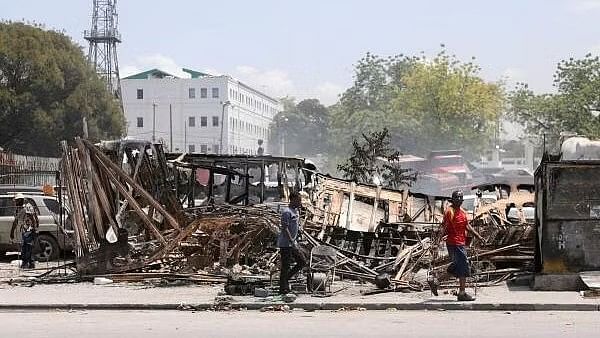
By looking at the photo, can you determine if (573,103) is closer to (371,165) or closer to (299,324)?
(371,165)

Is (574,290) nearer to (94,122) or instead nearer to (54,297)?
(54,297)

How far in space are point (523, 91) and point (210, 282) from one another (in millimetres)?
50482

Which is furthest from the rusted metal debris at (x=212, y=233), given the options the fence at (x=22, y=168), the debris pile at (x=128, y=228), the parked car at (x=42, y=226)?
the fence at (x=22, y=168)

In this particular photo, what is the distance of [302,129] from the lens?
384ft

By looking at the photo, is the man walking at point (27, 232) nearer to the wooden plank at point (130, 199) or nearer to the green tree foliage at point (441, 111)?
the wooden plank at point (130, 199)

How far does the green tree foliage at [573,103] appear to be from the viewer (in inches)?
1767

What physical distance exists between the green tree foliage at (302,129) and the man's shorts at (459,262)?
10248 cm

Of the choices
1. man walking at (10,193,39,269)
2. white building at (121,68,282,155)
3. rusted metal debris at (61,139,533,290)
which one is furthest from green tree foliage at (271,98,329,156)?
rusted metal debris at (61,139,533,290)

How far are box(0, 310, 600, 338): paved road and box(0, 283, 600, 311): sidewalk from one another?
300 mm

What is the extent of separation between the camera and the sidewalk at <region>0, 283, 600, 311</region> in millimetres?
12336

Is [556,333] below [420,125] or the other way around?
below

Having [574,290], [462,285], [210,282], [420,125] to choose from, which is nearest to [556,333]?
[462,285]

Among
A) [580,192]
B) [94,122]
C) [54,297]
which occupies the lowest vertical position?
[54,297]

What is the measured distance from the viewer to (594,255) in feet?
46.0
